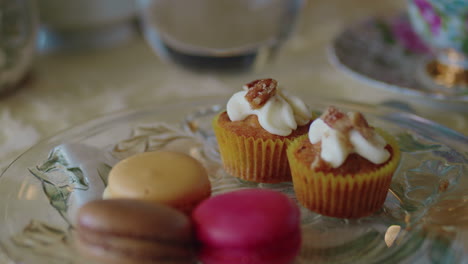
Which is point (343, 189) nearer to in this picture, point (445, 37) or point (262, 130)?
point (262, 130)

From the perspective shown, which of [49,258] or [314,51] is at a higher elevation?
[49,258]

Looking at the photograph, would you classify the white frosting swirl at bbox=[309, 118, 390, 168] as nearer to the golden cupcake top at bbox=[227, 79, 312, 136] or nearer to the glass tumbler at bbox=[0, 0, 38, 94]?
the golden cupcake top at bbox=[227, 79, 312, 136]

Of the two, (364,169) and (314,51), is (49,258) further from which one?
(314,51)

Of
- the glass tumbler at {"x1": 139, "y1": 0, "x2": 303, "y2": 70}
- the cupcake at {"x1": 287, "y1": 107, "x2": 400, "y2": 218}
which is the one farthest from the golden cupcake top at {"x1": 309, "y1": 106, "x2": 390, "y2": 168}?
the glass tumbler at {"x1": 139, "y1": 0, "x2": 303, "y2": 70}

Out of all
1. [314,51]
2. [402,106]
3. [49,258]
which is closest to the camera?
[49,258]

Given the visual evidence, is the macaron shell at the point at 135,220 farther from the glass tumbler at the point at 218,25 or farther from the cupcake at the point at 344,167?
the glass tumbler at the point at 218,25

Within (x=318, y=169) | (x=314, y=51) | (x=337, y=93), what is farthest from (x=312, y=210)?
(x=314, y=51)
